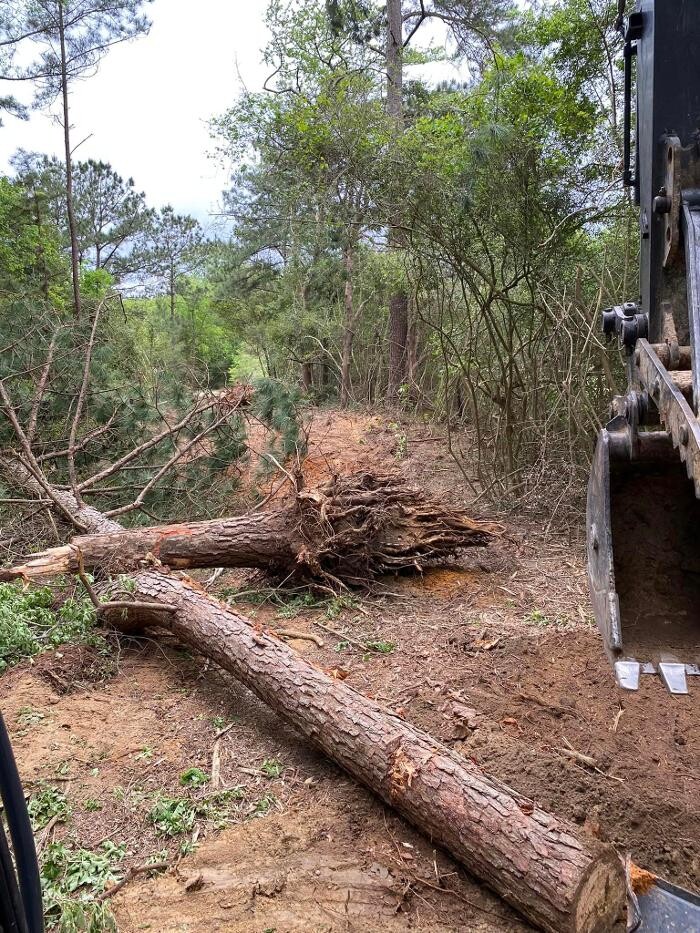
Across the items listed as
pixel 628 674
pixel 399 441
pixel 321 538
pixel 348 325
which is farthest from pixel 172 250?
pixel 628 674

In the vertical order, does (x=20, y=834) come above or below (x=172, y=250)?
below

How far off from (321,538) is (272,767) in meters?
2.34

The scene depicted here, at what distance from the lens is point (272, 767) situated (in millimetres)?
3309

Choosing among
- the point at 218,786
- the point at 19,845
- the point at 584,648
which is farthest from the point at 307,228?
the point at 19,845

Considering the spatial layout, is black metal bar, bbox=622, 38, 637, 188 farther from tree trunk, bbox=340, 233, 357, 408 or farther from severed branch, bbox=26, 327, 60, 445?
tree trunk, bbox=340, 233, 357, 408

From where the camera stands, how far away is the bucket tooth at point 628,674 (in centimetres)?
182

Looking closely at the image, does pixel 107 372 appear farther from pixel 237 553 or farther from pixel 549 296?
pixel 549 296

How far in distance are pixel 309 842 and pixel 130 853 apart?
0.69 metres

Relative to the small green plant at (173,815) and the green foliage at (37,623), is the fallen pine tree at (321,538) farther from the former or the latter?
the small green plant at (173,815)

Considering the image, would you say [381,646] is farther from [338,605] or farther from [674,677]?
[674,677]

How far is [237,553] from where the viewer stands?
18.0 ft

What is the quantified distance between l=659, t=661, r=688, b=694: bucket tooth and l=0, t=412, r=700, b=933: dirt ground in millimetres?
1065

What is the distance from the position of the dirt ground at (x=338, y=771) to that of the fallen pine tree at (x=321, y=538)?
1.34 feet

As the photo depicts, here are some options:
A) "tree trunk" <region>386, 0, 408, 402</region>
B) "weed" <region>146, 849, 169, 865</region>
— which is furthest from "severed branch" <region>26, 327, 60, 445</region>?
"tree trunk" <region>386, 0, 408, 402</region>
